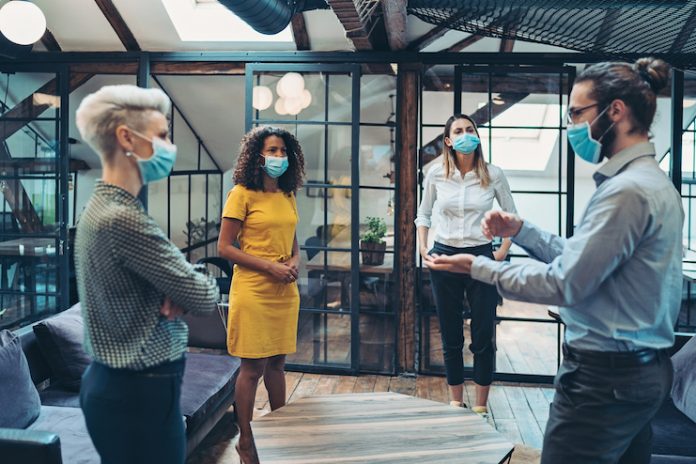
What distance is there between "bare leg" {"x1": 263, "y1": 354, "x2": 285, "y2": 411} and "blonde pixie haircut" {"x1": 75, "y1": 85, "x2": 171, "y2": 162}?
5.38 feet

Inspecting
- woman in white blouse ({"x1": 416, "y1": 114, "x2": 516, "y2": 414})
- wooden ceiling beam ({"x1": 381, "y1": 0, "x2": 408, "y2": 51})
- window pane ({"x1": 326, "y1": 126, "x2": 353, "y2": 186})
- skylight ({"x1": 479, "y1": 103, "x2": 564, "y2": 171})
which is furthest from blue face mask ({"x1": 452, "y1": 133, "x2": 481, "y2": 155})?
window pane ({"x1": 326, "y1": 126, "x2": 353, "y2": 186})

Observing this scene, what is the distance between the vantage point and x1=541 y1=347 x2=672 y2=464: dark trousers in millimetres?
1763

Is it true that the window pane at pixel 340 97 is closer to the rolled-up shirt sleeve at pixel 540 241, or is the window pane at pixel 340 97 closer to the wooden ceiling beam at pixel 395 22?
the wooden ceiling beam at pixel 395 22

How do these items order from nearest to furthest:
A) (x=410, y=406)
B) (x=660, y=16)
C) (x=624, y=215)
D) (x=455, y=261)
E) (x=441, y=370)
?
(x=624, y=215) < (x=455, y=261) < (x=410, y=406) < (x=660, y=16) < (x=441, y=370)

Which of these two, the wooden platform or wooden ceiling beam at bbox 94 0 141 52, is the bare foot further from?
wooden ceiling beam at bbox 94 0 141 52

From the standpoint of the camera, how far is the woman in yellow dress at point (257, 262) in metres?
3.05

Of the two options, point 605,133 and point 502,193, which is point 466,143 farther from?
point 605,133

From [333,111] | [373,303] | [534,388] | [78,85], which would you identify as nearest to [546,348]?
[534,388]

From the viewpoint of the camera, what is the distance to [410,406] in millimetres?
2961

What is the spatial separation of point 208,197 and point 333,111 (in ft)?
9.27

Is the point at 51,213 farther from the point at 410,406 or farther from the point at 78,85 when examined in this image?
the point at 410,406

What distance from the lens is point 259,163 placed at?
3117 millimetres

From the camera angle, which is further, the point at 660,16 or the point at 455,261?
the point at 660,16

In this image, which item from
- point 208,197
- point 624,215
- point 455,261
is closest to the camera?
point 624,215
